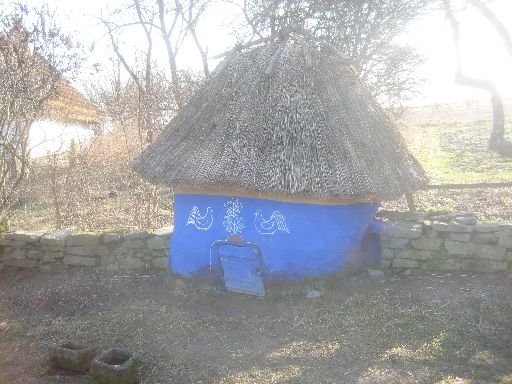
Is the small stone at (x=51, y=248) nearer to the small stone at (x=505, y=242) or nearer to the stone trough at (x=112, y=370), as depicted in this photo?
the stone trough at (x=112, y=370)

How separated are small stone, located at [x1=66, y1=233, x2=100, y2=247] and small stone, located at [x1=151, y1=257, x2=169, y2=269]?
86 cm

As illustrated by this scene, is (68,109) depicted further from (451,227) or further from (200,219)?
(451,227)

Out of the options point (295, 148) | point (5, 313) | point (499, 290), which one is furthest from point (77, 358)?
point (499, 290)

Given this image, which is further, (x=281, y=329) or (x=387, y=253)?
(x=387, y=253)

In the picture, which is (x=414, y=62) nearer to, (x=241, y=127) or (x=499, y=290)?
(x=241, y=127)

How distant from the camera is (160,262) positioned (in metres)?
7.33

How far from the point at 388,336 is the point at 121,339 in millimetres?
2620

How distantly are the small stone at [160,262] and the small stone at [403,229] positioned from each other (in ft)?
9.51

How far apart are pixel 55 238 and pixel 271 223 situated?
328 cm

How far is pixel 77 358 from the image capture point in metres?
4.86

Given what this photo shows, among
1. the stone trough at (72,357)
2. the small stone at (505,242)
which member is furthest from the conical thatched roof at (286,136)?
the stone trough at (72,357)

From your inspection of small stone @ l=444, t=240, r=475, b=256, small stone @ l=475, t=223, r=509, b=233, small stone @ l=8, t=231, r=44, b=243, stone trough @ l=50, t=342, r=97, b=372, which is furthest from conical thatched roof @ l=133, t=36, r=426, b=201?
stone trough @ l=50, t=342, r=97, b=372

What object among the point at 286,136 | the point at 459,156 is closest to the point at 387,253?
the point at 286,136

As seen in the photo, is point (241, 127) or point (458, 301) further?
point (241, 127)
